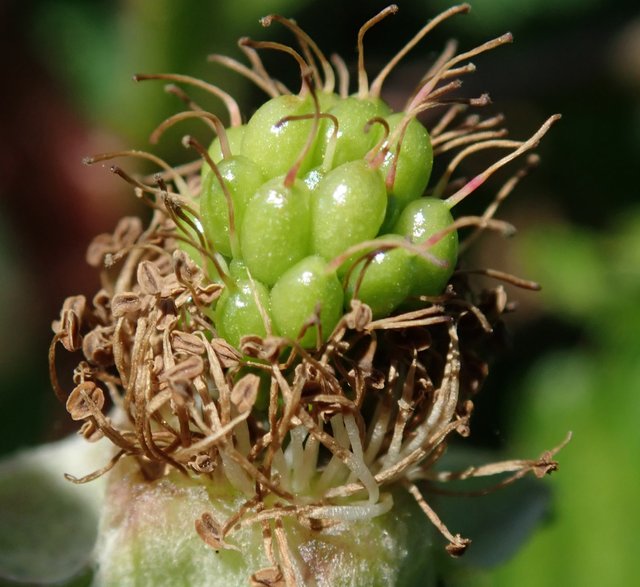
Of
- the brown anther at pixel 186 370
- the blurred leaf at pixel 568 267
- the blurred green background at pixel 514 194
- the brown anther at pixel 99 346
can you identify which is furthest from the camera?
the blurred leaf at pixel 568 267

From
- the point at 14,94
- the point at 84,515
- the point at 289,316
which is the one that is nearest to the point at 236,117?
the point at 289,316

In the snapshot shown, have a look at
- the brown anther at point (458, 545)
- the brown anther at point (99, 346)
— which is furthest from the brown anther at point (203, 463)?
the brown anther at point (458, 545)

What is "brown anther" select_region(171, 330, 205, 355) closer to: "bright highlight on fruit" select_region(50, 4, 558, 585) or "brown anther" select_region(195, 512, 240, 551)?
"bright highlight on fruit" select_region(50, 4, 558, 585)

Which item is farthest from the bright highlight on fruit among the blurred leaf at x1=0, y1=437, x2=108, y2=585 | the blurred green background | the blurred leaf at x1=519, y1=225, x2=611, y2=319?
the blurred leaf at x1=519, y1=225, x2=611, y2=319

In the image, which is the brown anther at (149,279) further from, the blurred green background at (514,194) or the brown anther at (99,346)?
the blurred green background at (514,194)

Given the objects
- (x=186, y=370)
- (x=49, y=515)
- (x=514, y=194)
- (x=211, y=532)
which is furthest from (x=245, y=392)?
(x=514, y=194)

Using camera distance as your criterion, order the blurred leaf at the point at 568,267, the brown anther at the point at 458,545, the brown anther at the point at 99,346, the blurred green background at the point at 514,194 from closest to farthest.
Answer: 1. the brown anther at the point at 458,545
2. the brown anther at the point at 99,346
3. the blurred green background at the point at 514,194
4. the blurred leaf at the point at 568,267

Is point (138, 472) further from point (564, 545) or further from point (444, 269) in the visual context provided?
point (564, 545)
